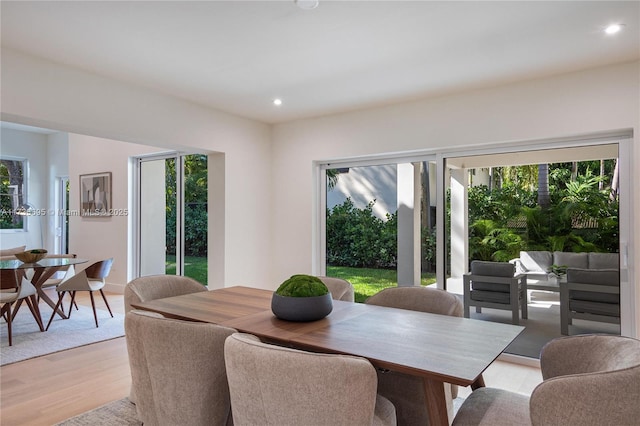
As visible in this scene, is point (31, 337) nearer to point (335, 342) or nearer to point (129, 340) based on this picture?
point (129, 340)

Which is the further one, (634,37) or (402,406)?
(634,37)

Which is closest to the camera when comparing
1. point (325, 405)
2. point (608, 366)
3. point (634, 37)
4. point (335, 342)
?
point (325, 405)

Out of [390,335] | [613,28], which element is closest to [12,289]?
[390,335]

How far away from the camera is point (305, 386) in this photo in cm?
127

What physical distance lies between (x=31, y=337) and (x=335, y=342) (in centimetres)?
413

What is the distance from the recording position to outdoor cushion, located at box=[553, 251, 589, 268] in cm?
334

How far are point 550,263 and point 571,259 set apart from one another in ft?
0.53

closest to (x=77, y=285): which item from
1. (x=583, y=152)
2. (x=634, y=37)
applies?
(x=583, y=152)

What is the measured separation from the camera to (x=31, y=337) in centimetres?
426

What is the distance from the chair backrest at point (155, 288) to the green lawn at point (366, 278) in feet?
7.09

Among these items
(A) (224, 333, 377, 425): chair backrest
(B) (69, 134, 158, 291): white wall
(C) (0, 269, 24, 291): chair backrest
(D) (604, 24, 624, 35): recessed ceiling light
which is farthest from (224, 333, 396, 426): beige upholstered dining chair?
(B) (69, 134, 158, 291): white wall

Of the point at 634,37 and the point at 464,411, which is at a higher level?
the point at 634,37

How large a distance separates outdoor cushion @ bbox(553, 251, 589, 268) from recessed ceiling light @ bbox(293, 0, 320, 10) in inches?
110

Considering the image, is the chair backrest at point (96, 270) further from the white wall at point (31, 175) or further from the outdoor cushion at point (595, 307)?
the outdoor cushion at point (595, 307)
